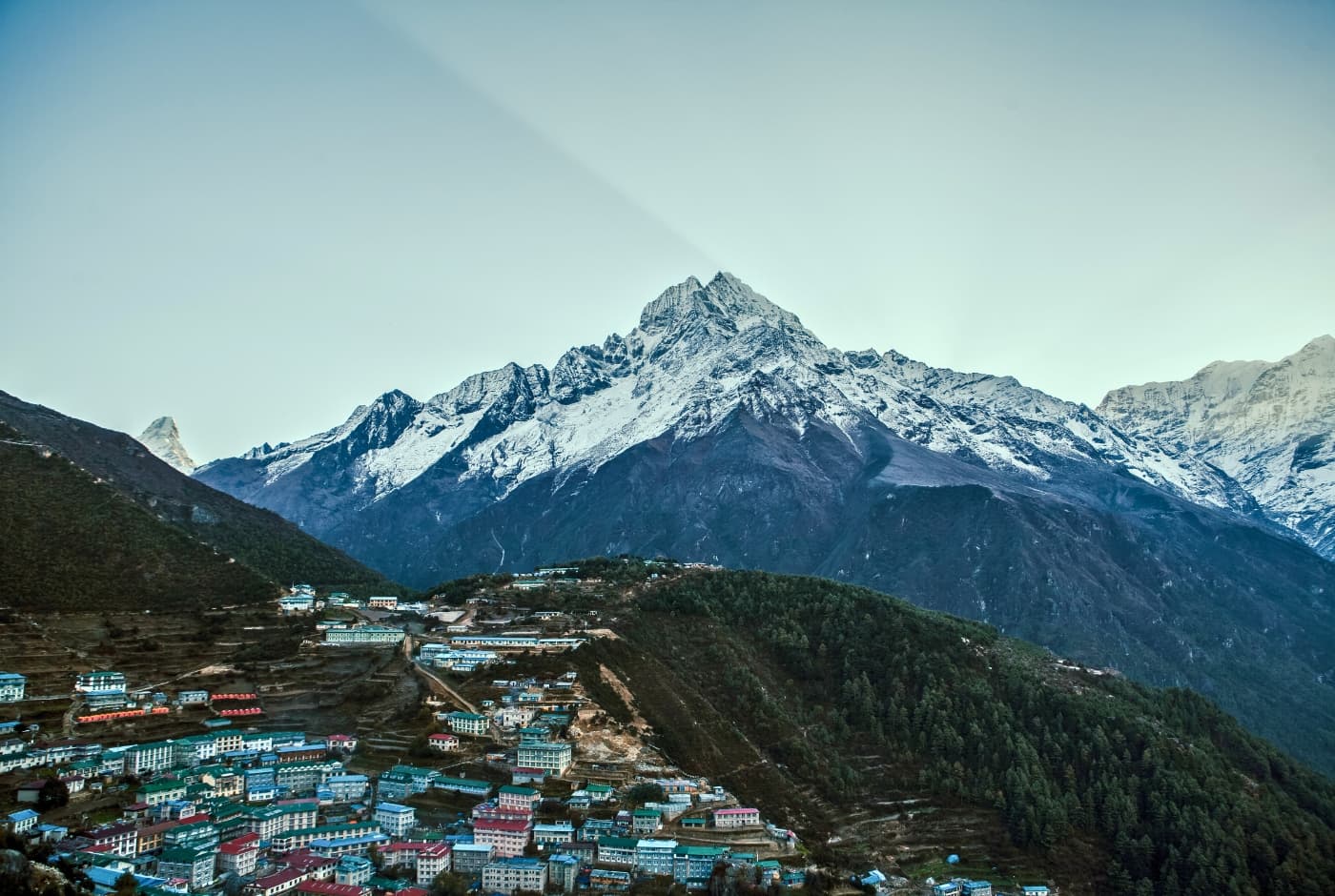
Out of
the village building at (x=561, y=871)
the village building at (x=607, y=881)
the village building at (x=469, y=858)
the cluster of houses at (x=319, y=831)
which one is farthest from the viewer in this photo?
the village building at (x=469, y=858)

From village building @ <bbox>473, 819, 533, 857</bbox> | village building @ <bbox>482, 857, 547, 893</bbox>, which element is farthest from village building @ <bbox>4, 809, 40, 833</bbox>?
village building @ <bbox>482, 857, 547, 893</bbox>

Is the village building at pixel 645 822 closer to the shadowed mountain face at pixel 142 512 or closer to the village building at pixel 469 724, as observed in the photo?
the village building at pixel 469 724

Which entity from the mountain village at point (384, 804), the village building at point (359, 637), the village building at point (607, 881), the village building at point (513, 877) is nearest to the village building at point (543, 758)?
the mountain village at point (384, 804)

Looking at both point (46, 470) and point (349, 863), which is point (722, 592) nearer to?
point (349, 863)

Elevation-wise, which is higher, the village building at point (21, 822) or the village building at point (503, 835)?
the village building at point (21, 822)

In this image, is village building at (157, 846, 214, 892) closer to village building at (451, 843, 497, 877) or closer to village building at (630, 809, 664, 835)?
village building at (451, 843, 497, 877)

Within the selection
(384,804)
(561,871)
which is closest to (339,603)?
(384,804)

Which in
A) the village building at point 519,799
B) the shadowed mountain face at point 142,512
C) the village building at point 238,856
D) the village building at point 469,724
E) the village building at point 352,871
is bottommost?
the village building at point 352,871

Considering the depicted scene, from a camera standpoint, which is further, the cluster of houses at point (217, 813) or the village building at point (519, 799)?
the village building at point (519, 799)

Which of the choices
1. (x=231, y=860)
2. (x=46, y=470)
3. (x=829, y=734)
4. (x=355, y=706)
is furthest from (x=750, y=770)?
(x=46, y=470)

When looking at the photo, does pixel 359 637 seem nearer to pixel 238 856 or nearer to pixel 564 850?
pixel 238 856
